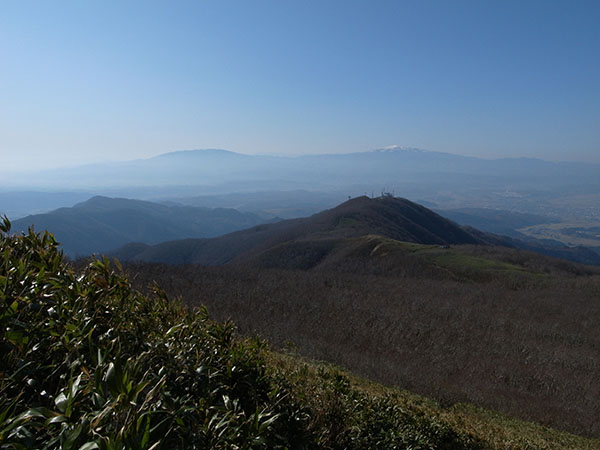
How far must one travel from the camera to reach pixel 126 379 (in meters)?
1.96

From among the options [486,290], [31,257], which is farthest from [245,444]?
[486,290]

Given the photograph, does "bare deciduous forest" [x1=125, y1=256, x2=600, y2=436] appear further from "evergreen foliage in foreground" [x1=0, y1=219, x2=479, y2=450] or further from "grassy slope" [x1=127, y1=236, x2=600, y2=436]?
"evergreen foliage in foreground" [x1=0, y1=219, x2=479, y2=450]

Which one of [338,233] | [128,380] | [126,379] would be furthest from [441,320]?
[338,233]

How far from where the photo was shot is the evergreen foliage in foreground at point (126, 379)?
1894 mm

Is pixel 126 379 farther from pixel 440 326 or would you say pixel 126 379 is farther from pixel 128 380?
pixel 440 326

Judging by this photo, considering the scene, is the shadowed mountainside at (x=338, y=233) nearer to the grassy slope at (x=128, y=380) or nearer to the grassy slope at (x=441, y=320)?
the grassy slope at (x=441, y=320)

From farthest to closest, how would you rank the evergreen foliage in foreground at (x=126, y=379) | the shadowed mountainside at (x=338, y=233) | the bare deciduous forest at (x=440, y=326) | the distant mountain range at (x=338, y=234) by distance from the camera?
the shadowed mountainside at (x=338, y=233) < the distant mountain range at (x=338, y=234) < the bare deciduous forest at (x=440, y=326) < the evergreen foliage in foreground at (x=126, y=379)

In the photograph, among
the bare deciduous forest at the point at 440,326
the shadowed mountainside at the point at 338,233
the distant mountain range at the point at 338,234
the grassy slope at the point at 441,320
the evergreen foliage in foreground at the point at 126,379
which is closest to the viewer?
the evergreen foliage in foreground at the point at 126,379

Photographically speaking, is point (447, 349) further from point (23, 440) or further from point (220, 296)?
point (23, 440)

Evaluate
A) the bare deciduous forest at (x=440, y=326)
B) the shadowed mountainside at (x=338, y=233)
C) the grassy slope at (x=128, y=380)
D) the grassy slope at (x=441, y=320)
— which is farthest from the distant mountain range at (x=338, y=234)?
the grassy slope at (x=128, y=380)

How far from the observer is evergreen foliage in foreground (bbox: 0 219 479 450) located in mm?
1894

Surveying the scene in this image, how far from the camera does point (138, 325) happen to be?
336cm

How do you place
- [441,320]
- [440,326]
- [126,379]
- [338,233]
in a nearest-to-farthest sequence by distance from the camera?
1. [126,379]
2. [440,326]
3. [441,320]
4. [338,233]

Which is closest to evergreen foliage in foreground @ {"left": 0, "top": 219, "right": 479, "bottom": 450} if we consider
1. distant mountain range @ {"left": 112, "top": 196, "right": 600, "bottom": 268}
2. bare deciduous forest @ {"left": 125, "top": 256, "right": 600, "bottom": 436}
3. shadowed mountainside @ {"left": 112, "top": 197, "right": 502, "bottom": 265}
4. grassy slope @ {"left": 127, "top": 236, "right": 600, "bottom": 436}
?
bare deciduous forest @ {"left": 125, "top": 256, "right": 600, "bottom": 436}
